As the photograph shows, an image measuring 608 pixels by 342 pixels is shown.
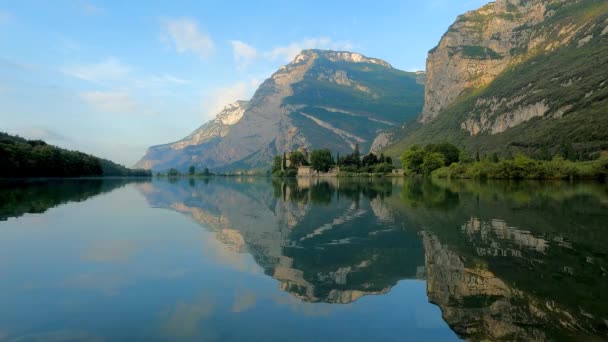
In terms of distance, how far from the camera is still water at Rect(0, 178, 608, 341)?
9219mm

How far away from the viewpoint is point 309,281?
43.6ft

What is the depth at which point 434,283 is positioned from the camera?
12.9 meters

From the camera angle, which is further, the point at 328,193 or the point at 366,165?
the point at 366,165

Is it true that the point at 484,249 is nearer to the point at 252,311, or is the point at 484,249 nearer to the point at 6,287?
the point at 252,311

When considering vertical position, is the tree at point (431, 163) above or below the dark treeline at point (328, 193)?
above

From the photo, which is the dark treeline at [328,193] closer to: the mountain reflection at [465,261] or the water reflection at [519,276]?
the mountain reflection at [465,261]

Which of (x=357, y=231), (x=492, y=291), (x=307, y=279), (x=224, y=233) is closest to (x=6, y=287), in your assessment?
(x=307, y=279)

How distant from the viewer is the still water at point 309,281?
9219 mm

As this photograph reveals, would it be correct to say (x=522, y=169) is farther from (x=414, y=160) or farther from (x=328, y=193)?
(x=328, y=193)

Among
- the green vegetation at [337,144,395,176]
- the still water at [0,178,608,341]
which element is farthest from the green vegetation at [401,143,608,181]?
the still water at [0,178,608,341]

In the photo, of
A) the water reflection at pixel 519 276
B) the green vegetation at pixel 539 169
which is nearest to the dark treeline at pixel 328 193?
the water reflection at pixel 519 276

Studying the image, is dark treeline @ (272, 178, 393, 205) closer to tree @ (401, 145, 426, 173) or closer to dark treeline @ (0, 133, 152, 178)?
dark treeline @ (0, 133, 152, 178)

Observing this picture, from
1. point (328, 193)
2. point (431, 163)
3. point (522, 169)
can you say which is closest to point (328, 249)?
point (328, 193)

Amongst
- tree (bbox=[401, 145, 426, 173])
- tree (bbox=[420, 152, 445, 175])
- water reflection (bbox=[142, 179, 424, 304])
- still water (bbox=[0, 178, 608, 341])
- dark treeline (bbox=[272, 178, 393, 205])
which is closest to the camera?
still water (bbox=[0, 178, 608, 341])
